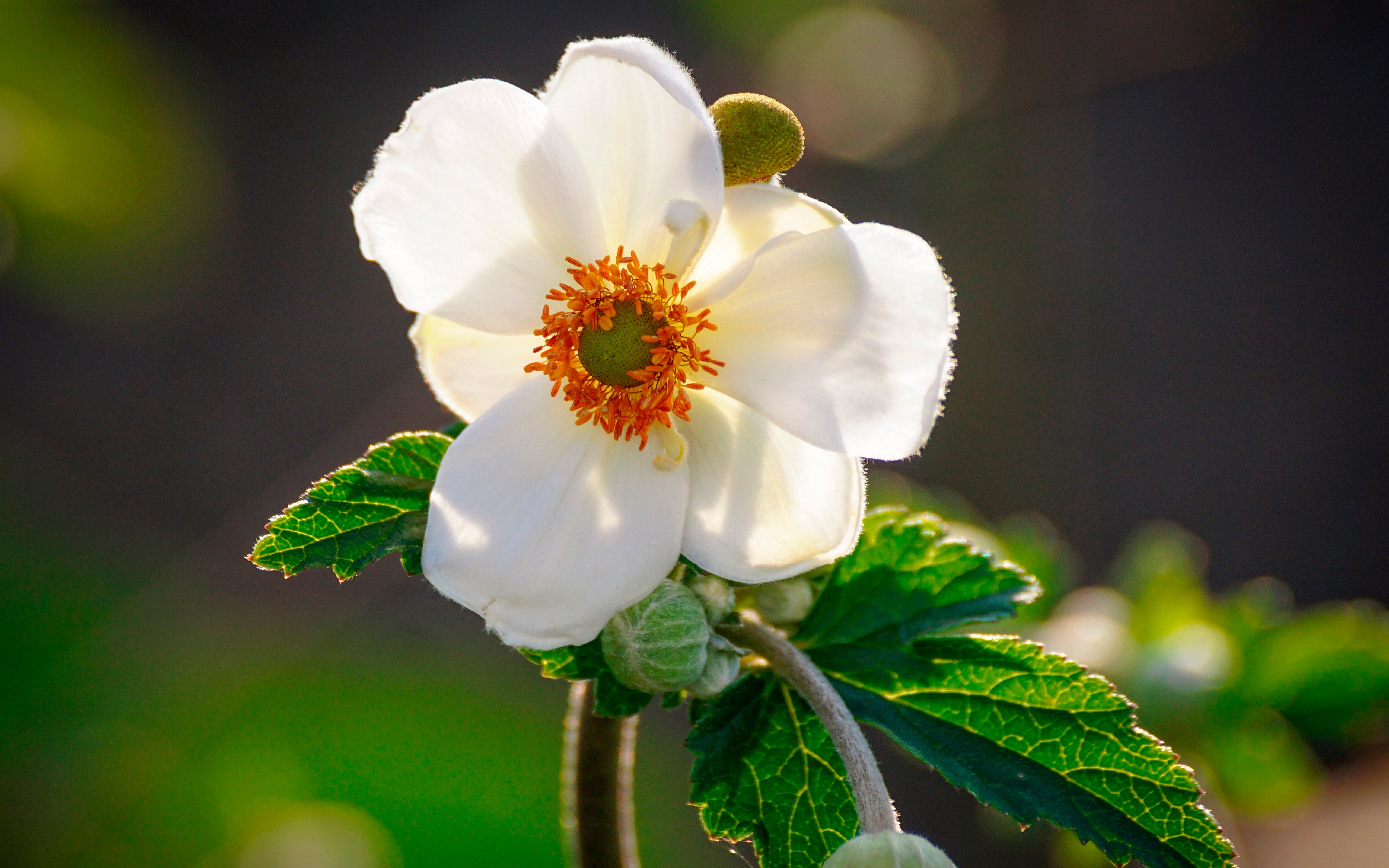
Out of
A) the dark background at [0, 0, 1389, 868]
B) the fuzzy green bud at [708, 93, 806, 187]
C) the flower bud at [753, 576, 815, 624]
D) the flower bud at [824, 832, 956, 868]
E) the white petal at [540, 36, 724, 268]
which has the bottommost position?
the flower bud at [824, 832, 956, 868]

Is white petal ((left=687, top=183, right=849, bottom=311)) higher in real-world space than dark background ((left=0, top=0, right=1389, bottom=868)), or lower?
lower

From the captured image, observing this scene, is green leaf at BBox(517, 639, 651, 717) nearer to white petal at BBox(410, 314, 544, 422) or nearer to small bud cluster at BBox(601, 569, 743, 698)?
small bud cluster at BBox(601, 569, 743, 698)

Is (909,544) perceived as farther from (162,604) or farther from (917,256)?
(162,604)

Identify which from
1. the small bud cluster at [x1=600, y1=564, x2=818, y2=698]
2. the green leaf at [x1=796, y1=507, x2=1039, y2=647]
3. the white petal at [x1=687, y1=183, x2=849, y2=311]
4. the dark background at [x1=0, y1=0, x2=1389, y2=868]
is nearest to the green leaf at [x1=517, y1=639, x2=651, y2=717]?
the small bud cluster at [x1=600, y1=564, x2=818, y2=698]

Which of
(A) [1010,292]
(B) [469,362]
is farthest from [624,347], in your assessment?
(A) [1010,292]

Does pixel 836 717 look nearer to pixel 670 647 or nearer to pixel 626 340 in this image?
pixel 670 647

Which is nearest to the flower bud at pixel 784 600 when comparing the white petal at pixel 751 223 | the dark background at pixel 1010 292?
the white petal at pixel 751 223
